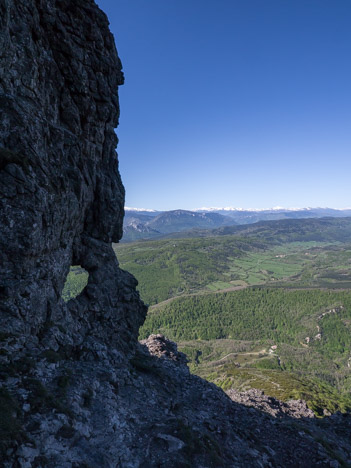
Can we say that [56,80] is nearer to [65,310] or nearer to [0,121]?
[0,121]

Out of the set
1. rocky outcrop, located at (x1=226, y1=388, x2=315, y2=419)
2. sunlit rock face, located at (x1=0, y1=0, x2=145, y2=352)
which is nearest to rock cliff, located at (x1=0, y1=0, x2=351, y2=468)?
sunlit rock face, located at (x1=0, y1=0, x2=145, y2=352)

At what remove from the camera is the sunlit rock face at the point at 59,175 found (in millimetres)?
20641

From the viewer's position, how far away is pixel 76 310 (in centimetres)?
3075

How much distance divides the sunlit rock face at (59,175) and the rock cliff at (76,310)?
129 mm

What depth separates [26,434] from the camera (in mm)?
13055

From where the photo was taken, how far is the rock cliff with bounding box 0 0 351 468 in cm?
1628

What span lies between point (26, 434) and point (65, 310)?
15730 millimetres

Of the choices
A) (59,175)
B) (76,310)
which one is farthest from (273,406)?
(59,175)

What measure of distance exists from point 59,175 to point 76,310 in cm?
1662

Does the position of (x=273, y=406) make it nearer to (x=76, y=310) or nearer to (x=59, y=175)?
(x=76, y=310)

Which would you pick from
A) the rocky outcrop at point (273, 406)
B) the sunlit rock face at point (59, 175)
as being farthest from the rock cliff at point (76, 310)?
the rocky outcrop at point (273, 406)

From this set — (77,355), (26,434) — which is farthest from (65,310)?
(26,434)

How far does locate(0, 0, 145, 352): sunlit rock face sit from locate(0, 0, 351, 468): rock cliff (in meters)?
0.13

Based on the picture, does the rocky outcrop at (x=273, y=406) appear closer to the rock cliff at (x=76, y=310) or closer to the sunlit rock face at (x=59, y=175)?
the rock cliff at (x=76, y=310)
